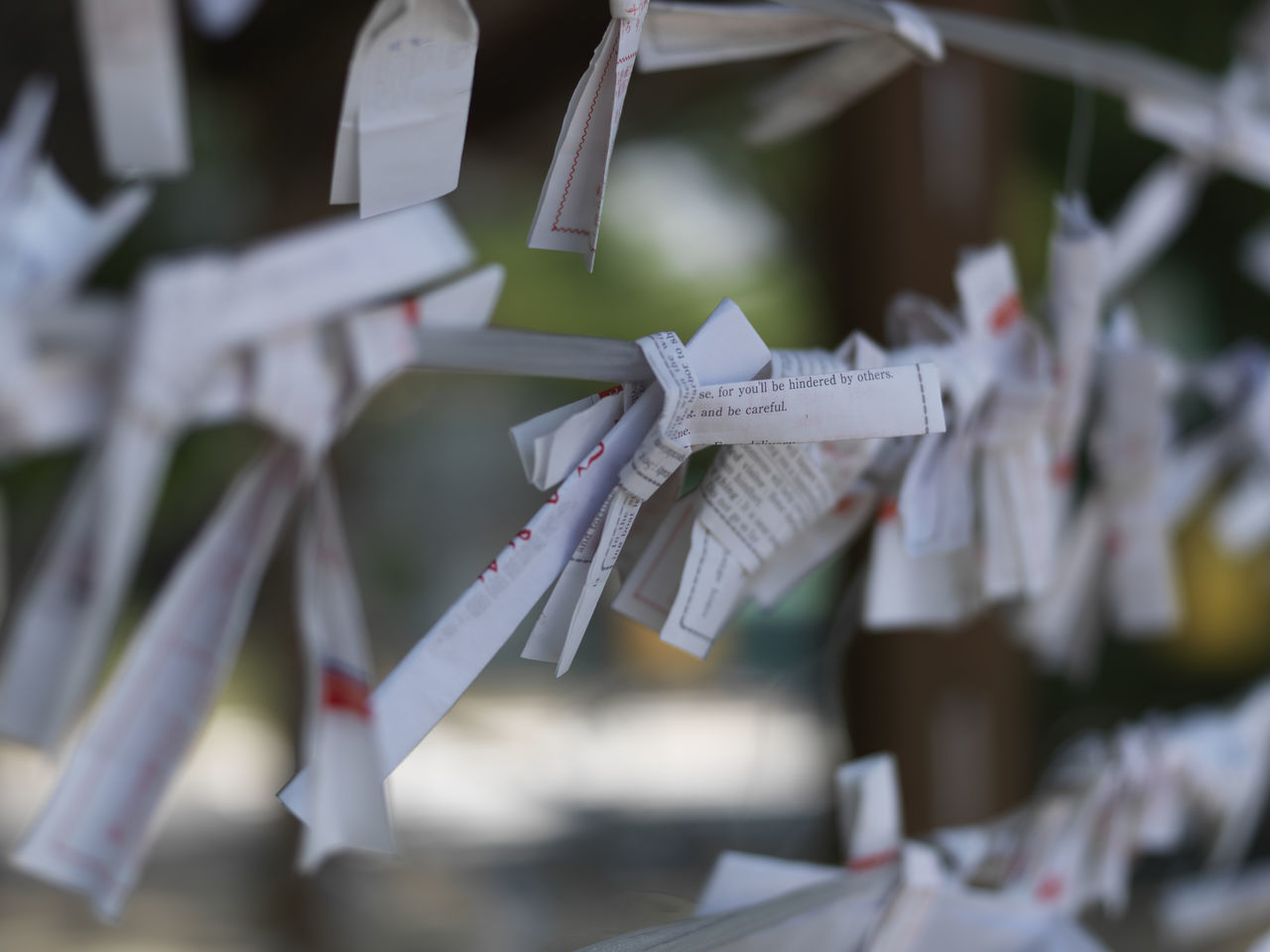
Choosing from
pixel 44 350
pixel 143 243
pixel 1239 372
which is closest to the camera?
pixel 44 350

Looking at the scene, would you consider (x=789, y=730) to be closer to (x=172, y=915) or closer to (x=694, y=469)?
(x=172, y=915)

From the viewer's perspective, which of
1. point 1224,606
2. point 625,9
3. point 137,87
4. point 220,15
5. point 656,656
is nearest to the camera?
point 625,9

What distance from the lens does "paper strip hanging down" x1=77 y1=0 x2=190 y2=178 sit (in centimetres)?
23

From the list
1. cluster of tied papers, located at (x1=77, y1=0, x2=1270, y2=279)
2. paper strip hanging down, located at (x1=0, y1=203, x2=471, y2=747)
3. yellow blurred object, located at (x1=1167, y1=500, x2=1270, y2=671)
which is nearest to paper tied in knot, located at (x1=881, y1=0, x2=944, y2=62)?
cluster of tied papers, located at (x1=77, y1=0, x2=1270, y2=279)

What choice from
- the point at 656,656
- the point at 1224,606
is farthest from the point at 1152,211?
the point at 656,656

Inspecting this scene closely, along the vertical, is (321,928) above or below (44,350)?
below

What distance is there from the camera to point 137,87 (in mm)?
236

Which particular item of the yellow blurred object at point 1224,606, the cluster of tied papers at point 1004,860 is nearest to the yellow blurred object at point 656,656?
the yellow blurred object at point 1224,606

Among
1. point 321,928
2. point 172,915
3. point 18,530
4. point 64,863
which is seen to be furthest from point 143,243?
point 64,863

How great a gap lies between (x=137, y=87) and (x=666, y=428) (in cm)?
16

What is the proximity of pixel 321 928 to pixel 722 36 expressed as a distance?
1.10 meters

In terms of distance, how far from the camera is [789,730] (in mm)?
1586

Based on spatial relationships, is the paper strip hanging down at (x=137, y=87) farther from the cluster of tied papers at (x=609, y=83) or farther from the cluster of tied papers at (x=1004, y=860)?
the cluster of tied papers at (x=1004, y=860)

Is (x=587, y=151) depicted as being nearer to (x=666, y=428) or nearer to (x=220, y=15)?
(x=666, y=428)
